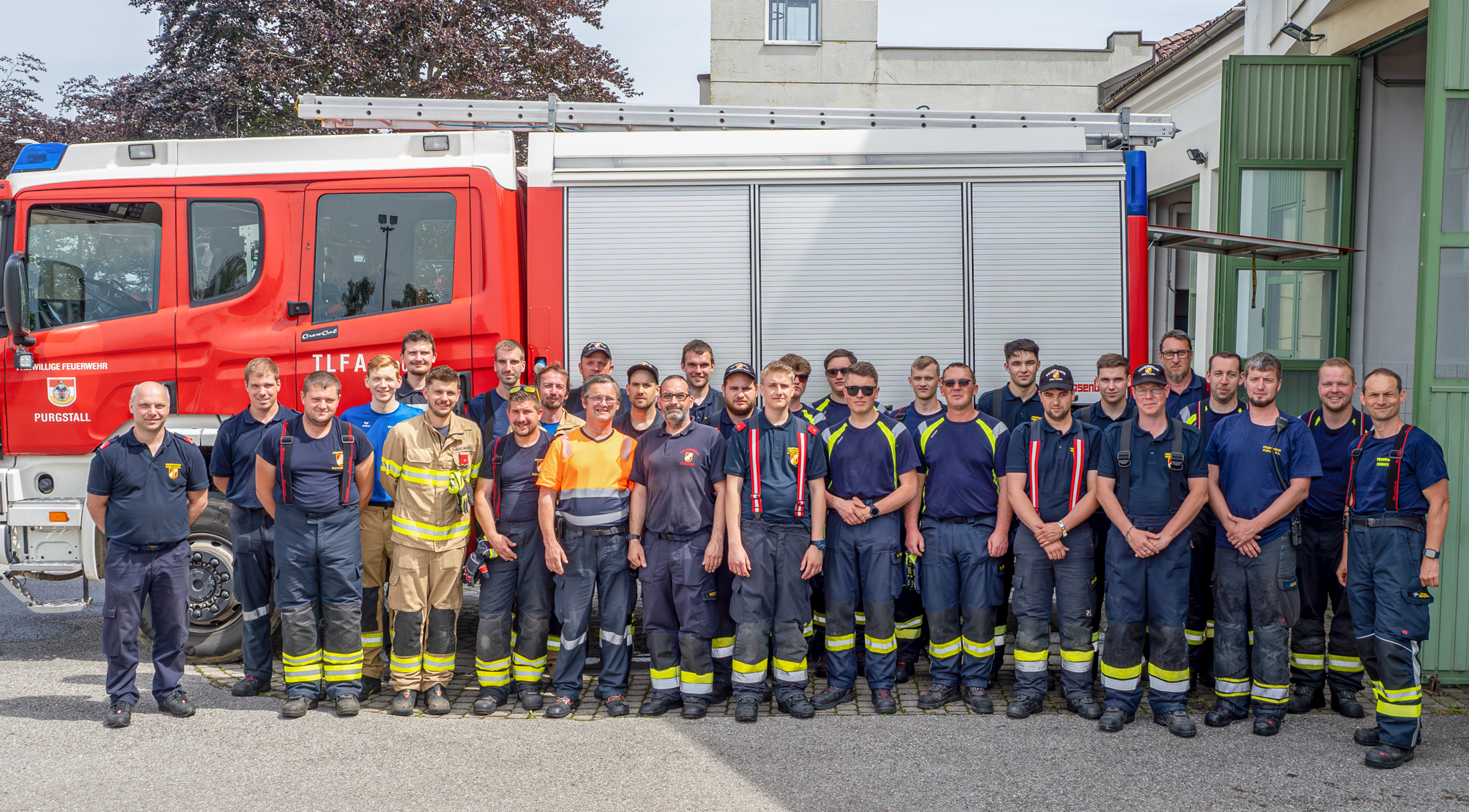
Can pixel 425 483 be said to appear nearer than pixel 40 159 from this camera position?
Yes

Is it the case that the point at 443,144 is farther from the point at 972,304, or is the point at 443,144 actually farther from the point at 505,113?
the point at 972,304

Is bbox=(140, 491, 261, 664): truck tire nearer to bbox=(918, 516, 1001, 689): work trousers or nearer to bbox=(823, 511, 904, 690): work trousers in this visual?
bbox=(823, 511, 904, 690): work trousers

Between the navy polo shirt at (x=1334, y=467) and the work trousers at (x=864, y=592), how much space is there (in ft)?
6.75

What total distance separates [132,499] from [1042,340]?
484 cm

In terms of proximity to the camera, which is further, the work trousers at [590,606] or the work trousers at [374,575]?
the work trousers at [374,575]

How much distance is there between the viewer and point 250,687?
209 inches

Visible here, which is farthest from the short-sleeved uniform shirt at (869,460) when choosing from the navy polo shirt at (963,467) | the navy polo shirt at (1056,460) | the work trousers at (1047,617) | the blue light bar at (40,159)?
the blue light bar at (40,159)

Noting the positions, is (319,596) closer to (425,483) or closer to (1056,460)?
(425,483)

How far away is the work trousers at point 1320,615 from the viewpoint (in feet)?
16.6

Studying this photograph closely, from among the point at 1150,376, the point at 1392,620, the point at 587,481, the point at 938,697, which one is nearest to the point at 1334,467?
the point at 1392,620

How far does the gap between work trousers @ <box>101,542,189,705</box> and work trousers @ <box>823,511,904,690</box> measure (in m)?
3.23

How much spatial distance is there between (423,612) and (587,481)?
1.07 meters

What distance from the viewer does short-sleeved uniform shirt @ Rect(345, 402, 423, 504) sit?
532cm

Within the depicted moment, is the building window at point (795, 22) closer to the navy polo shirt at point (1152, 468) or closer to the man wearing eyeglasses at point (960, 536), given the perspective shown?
the man wearing eyeglasses at point (960, 536)
